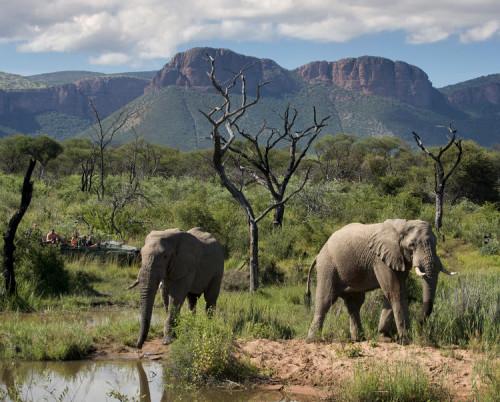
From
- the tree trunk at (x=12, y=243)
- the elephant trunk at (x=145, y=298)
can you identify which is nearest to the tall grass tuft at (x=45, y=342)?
the elephant trunk at (x=145, y=298)

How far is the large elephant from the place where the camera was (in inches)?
356

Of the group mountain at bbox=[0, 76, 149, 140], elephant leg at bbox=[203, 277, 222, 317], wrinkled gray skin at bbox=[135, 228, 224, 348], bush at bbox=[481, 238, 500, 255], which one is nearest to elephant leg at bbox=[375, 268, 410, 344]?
wrinkled gray skin at bbox=[135, 228, 224, 348]

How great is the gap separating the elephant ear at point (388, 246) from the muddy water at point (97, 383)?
2.38m

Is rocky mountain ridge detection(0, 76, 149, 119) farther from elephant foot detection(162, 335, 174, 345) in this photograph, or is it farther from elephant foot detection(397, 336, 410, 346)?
elephant foot detection(397, 336, 410, 346)

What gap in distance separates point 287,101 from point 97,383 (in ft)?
369

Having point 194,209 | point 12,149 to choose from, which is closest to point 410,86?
point 12,149

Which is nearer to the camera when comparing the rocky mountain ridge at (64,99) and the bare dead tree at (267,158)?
the bare dead tree at (267,158)

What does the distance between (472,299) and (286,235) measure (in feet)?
28.9

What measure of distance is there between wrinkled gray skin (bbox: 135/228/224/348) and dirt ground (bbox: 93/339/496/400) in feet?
2.57

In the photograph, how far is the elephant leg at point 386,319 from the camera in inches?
376

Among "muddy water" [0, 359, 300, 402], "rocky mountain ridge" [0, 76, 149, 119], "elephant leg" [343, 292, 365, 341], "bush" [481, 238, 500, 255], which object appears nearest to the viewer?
"muddy water" [0, 359, 300, 402]

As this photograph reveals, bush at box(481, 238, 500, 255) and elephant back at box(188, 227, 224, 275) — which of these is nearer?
elephant back at box(188, 227, 224, 275)

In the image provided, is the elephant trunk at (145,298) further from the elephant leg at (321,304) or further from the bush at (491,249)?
the bush at (491,249)

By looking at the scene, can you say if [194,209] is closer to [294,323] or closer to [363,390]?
[294,323]
